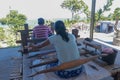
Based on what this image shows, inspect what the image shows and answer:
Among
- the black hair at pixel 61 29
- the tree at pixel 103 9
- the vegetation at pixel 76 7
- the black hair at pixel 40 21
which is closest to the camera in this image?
the black hair at pixel 61 29

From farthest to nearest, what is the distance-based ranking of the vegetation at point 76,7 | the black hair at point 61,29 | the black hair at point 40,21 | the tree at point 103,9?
the vegetation at point 76,7, the tree at point 103,9, the black hair at point 40,21, the black hair at point 61,29

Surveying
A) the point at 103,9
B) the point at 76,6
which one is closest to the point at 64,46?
the point at 103,9

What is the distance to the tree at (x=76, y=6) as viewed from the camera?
21.5m

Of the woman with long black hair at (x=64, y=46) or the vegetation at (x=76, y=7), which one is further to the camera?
the vegetation at (x=76, y=7)

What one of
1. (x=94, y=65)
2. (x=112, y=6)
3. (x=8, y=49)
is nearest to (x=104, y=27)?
(x=112, y=6)

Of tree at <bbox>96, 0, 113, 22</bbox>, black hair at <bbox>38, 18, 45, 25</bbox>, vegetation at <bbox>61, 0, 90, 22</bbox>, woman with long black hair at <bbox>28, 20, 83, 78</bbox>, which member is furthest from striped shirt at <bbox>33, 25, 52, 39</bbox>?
vegetation at <bbox>61, 0, 90, 22</bbox>

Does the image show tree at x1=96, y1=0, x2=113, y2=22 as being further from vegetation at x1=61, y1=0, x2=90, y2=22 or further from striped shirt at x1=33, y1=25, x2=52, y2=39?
striped shirt at x1=33, y1=25, x2=52, y2=39

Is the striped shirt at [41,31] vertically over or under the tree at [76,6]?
under

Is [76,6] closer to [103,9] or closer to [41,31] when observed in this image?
[103,9]

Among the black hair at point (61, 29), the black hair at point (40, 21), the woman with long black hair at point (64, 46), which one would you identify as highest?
the black hair at point (40, 21)

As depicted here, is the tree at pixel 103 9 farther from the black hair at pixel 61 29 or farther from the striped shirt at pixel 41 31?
the black hair at pixel 61 29

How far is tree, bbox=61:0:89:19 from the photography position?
70.6 ft

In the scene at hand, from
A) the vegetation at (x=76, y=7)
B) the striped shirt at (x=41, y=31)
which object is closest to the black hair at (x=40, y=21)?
the striped shirt at (x=41, y=31)

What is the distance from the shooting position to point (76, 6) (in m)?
22.2
